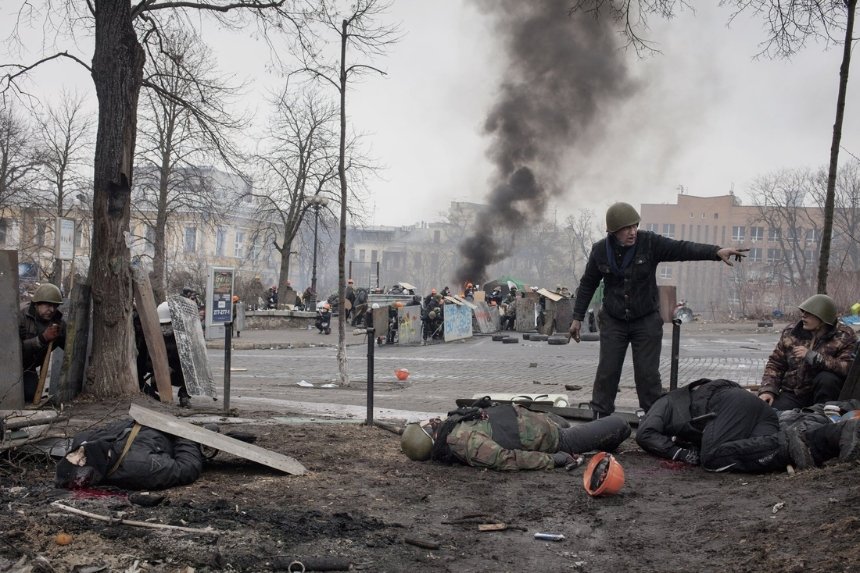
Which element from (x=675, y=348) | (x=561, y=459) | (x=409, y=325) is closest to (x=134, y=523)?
(x=561, y=459)

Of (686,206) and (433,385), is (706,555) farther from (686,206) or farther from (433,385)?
(686,206)

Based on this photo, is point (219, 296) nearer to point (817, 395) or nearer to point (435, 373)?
point (435, 373)

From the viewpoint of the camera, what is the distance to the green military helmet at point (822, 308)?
7.10 metres

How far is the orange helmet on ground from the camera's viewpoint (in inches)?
217

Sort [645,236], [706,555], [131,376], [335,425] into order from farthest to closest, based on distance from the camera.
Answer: [131,376]
[335,425]
[645,236]
[706,555]

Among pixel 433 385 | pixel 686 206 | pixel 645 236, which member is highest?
pixel 686 206

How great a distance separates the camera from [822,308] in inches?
280

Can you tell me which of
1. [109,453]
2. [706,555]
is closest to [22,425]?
[109,453]

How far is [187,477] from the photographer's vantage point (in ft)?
18.3

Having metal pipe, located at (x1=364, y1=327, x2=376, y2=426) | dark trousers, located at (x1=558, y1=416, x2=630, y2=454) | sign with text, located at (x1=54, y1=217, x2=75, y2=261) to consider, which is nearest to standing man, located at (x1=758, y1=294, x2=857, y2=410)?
dark trousers, located at (x1=558, y1=416, x2=630, y2=454)

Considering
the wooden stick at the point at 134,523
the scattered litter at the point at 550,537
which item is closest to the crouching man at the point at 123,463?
the wooden stick at the point at 134,523

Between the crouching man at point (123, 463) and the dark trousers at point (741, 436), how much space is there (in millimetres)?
3778

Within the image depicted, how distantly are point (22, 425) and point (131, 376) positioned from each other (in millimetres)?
3667

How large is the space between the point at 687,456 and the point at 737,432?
50 cm
